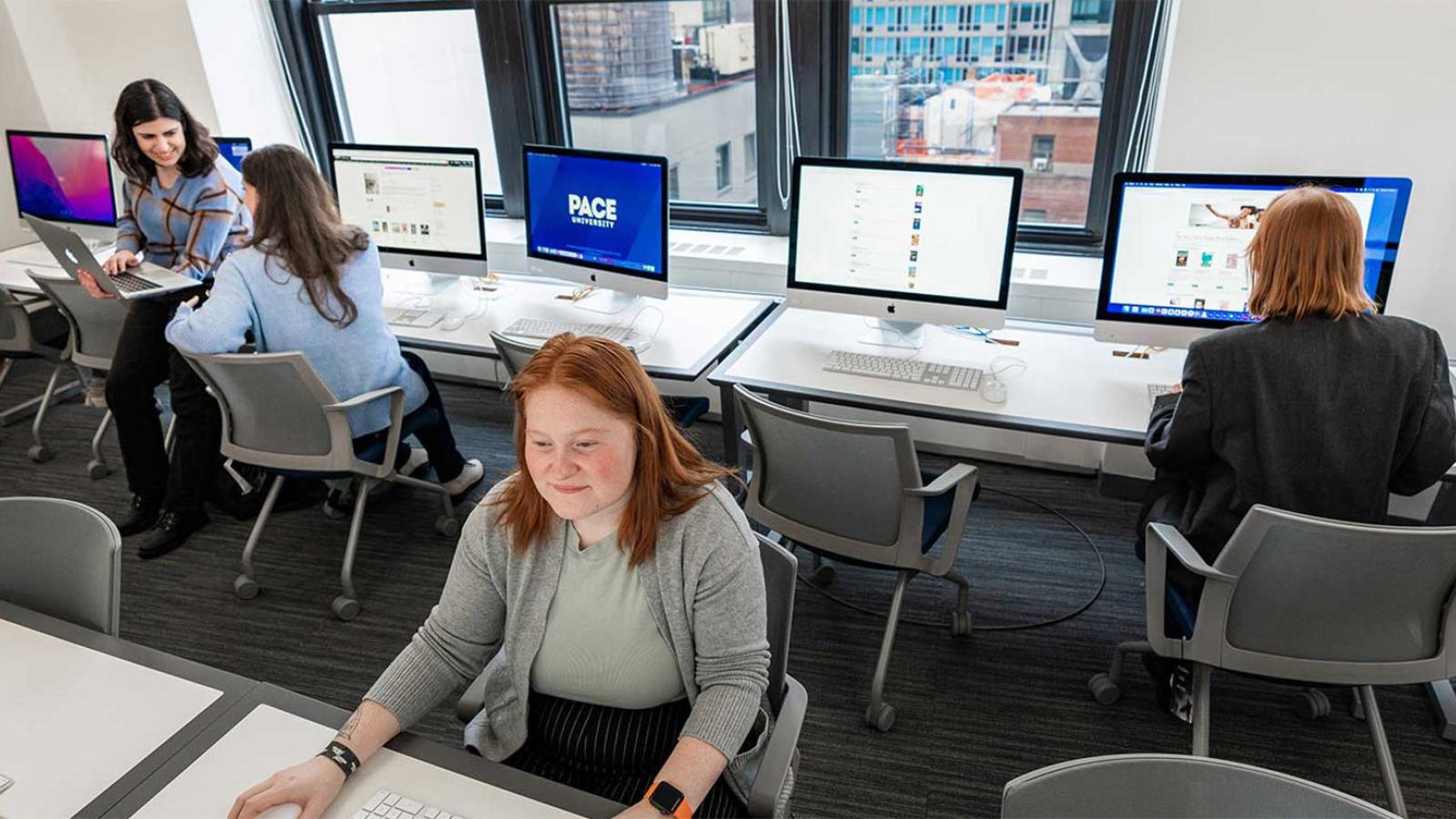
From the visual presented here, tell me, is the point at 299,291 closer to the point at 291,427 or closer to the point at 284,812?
the point at 291,427

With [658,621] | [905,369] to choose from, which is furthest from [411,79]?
[658,621]

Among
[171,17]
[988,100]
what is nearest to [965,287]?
[988,100]

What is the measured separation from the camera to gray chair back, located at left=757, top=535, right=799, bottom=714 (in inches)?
58.1

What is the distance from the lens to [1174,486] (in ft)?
7.04

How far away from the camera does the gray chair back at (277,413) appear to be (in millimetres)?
2453

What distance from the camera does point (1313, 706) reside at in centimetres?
224

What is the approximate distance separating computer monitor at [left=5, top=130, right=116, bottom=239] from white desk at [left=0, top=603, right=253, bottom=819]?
3130 millimetres

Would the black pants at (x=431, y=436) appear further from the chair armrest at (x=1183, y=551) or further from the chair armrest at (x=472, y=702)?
the chair armrest at (x=1183, y=551)

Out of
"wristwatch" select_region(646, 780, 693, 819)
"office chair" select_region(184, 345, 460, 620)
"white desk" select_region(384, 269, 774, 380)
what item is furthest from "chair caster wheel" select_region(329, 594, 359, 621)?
"wristwatch" select_region(646, 780, 693, 819)

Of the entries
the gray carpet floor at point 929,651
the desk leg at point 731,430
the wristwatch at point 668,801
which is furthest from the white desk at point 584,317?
the wristwatch at point 668,801

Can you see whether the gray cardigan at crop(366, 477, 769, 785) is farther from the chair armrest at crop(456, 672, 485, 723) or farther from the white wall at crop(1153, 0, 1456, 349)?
the white wall at crop(1153, 0, 1456, 349)

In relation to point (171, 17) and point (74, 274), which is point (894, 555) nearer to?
point (74, 274)

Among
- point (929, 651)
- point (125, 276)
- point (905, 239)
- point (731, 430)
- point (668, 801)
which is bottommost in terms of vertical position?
point (929, 651)

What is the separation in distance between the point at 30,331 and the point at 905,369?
3457mm
